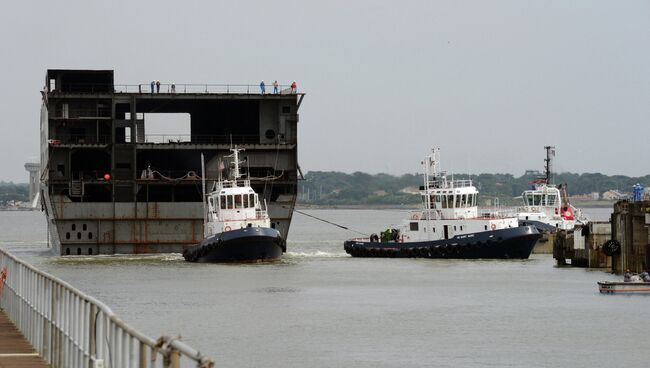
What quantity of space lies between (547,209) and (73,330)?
74013 mm

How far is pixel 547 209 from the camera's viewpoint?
8925 centimetres

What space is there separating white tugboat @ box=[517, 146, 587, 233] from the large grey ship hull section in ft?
59.7

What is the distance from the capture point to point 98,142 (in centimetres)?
7850

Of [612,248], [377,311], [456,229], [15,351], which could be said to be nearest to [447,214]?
[456,229]

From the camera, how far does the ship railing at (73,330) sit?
1208 cm

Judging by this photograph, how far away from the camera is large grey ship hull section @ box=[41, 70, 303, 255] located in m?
76.9

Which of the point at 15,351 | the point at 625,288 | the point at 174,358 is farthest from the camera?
the point at 625,288

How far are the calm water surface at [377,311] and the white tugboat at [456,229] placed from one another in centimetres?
133

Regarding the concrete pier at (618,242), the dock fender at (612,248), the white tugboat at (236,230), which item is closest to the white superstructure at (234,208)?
the white tugboat at (236,230)

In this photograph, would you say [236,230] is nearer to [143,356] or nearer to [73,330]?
[73,330]

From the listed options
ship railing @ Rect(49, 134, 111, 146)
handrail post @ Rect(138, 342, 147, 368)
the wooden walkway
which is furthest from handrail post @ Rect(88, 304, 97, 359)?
ship railing @ Rect(49, 134, 111, 146)

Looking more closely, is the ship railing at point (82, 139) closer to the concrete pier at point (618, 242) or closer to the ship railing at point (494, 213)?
the ship railing at point (494, 213)

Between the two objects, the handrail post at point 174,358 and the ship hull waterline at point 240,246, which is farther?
the ship hull waterline at point 240,246

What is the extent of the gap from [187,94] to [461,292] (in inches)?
1099
